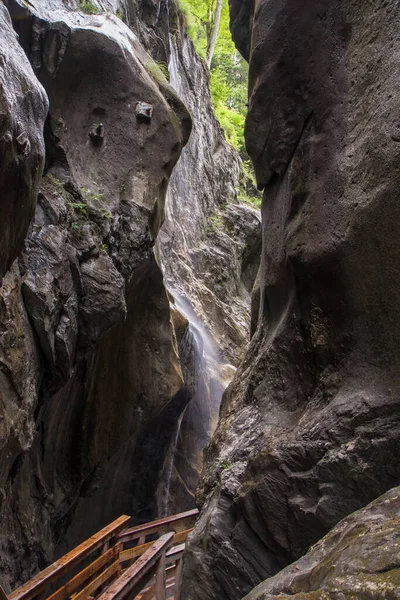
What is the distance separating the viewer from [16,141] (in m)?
4.23

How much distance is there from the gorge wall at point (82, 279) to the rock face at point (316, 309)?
2886 mm

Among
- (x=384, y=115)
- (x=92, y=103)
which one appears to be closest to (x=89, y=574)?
(x=384, y=115)

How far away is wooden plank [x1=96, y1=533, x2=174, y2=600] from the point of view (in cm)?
507

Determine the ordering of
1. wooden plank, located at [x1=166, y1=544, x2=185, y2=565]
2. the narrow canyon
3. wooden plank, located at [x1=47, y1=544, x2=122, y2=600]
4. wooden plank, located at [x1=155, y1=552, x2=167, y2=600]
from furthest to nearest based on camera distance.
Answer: wooden plank, located at [x1=166, y1=544, x2=185, y2=565]
wooden plank, located at [x1=155, y1=552, x2=167, y2=600]
wooden plank, located at [x1=47, y1=544, x2=122, y2=600]
the narrow canyon

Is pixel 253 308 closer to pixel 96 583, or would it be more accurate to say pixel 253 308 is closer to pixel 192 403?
pixel 96 583

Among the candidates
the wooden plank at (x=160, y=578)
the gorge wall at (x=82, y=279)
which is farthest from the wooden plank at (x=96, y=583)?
the gorge wall at (x=82, y=279)

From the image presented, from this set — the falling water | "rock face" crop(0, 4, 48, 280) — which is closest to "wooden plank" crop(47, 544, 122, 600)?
"rock face" crop(0, 4, 48, 280)

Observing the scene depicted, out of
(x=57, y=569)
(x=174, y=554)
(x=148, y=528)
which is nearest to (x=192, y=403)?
(x=148, y=528)

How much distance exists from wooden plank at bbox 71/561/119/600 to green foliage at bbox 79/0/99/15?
9.75 m

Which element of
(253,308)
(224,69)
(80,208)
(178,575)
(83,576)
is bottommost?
(178,575)

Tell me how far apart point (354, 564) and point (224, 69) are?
96.6 feet

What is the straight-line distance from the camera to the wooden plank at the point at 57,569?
441 centimetres

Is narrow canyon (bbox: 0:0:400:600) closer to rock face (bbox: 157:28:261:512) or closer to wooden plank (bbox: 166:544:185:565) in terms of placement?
wooden plank (bbox: 166:544:185:565)

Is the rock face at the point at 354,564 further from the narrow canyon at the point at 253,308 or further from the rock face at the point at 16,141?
the rock face at the point at 16,141
